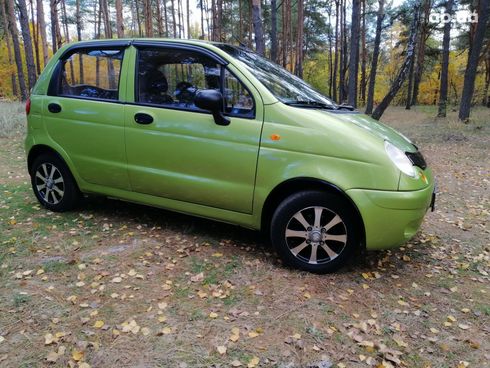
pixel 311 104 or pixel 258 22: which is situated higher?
pixel 258 22

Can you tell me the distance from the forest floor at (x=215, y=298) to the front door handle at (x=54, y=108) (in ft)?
4.00

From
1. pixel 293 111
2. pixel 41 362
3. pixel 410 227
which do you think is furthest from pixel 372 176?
pixel 41 362

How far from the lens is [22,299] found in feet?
9.41

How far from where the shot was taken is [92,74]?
4.04 metres

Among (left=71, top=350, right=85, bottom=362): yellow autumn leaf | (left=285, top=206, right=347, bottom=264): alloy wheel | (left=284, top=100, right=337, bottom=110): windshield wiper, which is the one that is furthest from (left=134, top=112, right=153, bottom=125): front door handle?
(left=71, top=350, right=85, bottom=362): yellow autumn leaf

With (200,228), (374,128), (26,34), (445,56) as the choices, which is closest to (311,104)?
(374,128)

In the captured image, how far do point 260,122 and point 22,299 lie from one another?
7.64ft

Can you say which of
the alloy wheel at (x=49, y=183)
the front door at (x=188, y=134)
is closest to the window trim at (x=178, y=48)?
the front door at (x=188, y=134)

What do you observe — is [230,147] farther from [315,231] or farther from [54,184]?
[54,184]

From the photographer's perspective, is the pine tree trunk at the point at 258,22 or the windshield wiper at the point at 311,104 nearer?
the windshield wiper at the point at 311,104

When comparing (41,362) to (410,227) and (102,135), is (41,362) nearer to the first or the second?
(102,135)

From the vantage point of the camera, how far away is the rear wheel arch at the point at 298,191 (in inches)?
122

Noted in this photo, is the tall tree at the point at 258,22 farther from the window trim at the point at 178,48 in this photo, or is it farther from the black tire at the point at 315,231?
the black tire at the point at 315,231

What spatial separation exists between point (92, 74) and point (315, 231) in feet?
9.30
